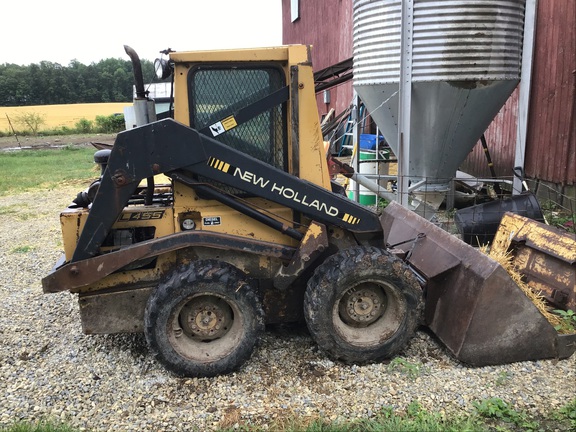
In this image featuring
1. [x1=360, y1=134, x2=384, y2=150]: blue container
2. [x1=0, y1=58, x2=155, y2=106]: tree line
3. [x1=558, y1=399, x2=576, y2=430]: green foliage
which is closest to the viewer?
[x1=558, y1=399, x2=576, y2=430]: green foliage

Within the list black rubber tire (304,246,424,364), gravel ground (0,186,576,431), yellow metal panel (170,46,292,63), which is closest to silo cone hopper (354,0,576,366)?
gravel ground (0,186,576,431)

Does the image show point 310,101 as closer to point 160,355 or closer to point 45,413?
point 160,355

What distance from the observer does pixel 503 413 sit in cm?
311

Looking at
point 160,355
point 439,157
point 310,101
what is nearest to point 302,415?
point 160,355

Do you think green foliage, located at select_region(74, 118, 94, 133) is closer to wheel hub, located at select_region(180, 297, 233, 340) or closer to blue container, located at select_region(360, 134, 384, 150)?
blue container, located at select_region(360, 134, 384, 150)

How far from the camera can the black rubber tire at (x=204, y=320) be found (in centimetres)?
353

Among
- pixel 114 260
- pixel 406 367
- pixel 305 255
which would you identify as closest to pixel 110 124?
pixel 114 260

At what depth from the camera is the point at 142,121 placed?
12.4 ft

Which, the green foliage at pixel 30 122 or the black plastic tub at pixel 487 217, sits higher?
the green foliage at pixel 30 122

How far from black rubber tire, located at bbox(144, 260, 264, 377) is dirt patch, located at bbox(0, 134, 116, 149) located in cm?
2537

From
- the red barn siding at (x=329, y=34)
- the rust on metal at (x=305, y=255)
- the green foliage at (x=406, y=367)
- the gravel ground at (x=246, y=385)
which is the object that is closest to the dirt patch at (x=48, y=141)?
the red barn siding at (x=329, y=34)

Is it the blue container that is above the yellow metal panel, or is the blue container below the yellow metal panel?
below

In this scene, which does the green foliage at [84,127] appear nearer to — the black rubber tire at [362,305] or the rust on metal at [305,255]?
the rust on metal at [305,255]

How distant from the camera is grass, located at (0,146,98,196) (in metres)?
14.3
